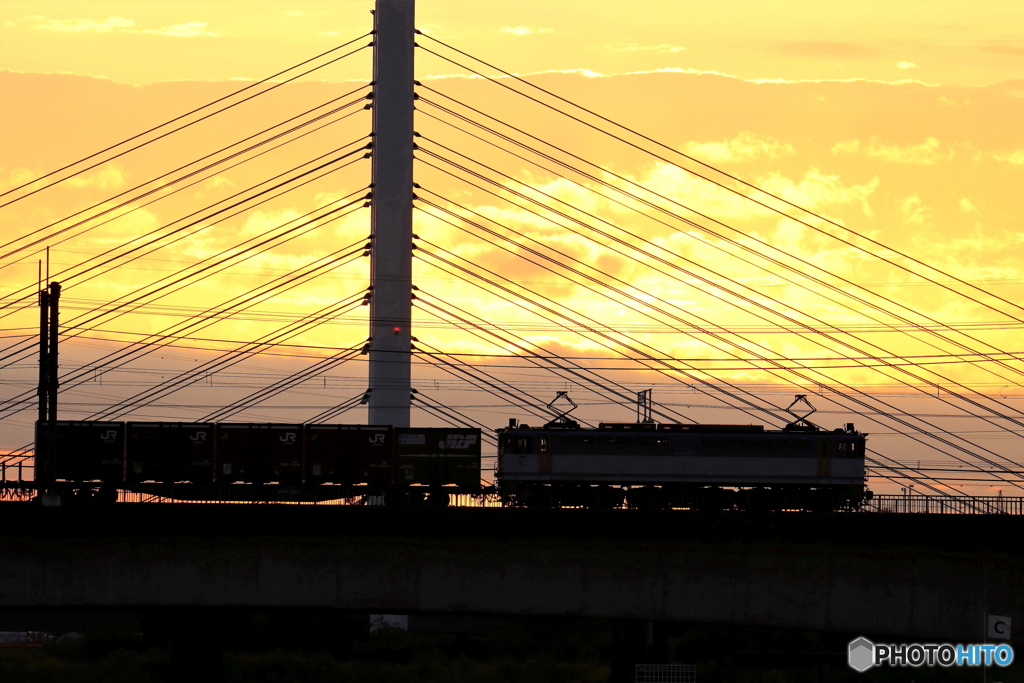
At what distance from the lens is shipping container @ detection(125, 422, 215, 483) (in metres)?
59.1

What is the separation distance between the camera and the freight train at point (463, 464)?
5912cm

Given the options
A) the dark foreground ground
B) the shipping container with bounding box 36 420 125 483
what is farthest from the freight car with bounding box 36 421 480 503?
the dark foreground ground

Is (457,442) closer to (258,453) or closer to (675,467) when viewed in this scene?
(258,453)

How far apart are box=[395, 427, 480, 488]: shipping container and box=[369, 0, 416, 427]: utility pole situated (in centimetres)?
152

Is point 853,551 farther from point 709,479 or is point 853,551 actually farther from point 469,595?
point 469,595

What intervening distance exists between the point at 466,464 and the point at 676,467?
10.7 meters

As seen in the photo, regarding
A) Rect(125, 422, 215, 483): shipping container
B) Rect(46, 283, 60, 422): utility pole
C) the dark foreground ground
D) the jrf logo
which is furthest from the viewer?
the dark foreground ground

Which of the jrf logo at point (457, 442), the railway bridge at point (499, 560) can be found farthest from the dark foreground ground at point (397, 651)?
the jrf logo at point (457, 442)

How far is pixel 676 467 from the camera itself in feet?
196

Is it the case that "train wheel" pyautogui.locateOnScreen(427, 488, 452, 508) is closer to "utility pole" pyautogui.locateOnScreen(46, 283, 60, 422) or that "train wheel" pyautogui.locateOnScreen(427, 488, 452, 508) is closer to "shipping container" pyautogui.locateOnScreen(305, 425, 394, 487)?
"shipping container" pyautogui.locateOnScreen(305, 425, 394, 487)

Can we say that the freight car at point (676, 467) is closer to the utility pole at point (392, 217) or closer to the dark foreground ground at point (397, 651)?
the utility pole at point (392, 217)

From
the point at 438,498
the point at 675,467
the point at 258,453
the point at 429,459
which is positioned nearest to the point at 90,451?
the point at 258,453

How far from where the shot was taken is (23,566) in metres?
47.8

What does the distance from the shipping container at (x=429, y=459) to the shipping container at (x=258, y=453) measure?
5251 mm
